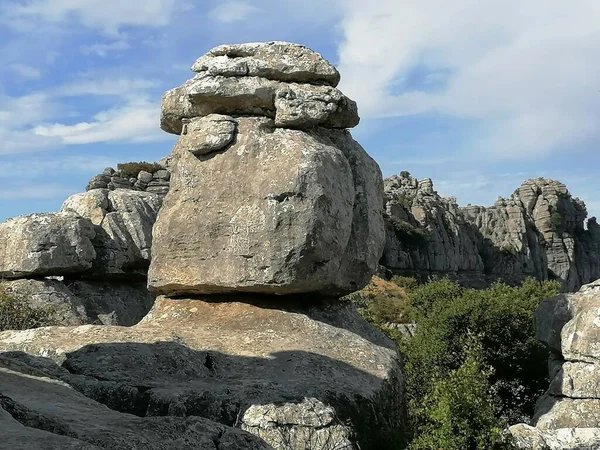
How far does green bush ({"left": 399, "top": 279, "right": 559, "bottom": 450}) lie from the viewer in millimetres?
9555

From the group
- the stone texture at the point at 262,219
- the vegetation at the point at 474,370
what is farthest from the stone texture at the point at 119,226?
the stone texture at the point at 262,219

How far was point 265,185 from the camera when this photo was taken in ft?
31.5

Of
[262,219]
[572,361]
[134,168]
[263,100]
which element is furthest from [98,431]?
[134,168]

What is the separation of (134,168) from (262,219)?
24.9m

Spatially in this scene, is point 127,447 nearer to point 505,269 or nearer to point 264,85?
point 264,85

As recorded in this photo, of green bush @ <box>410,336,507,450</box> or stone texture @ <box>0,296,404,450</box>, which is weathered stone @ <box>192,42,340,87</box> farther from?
green bush @ <box>410,336,507,450</box>

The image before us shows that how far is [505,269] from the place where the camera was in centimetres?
8531

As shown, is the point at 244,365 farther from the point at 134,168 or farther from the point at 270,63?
the point at 134,168

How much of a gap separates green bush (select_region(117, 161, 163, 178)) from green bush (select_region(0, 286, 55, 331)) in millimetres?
18185

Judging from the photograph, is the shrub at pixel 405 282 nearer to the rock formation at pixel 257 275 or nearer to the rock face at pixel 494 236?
the rock face at pixel 494 236

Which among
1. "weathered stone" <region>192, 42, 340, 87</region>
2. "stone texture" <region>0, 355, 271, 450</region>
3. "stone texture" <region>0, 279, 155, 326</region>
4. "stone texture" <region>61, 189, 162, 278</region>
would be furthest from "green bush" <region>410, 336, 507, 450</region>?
"stone texture" <region>61, 189, 162, 278</region>

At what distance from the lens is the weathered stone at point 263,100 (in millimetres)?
10094

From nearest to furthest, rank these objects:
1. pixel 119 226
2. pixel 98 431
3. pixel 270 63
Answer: pixel 98 431 < pixel 270 63 < pixel 119 226

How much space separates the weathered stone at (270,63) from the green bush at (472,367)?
162 inches
